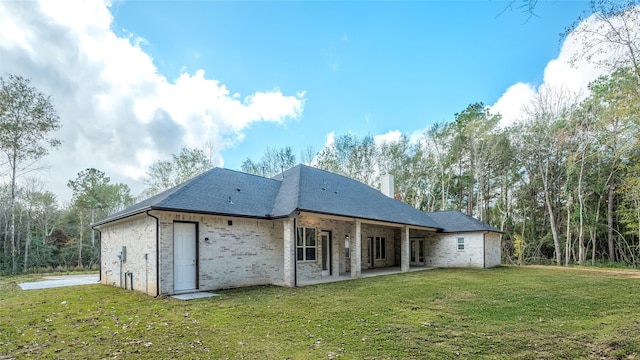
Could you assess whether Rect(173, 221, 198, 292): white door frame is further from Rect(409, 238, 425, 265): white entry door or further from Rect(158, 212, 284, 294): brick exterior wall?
Rect(409, 238, 425, 265): white entry door

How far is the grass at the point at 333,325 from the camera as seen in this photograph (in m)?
4.63

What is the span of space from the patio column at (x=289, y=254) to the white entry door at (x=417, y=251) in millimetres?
11600

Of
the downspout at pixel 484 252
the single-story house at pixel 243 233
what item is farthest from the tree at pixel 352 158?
the downspout at pixel 484 252

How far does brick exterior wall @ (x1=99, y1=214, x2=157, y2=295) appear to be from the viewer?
985 cm

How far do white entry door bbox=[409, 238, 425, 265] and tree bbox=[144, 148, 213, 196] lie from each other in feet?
62.5

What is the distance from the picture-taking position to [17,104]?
1866 centimetres

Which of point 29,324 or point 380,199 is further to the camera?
point 380,199

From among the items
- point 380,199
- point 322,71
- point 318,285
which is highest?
point 322,71

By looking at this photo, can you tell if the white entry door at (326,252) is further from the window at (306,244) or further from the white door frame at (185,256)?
the white door frame at (185,256)

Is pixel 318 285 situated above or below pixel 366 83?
below

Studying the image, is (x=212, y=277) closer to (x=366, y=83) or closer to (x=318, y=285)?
(x=318, y=285)

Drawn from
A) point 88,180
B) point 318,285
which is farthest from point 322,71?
point 88,180

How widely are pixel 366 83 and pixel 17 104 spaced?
19.6m

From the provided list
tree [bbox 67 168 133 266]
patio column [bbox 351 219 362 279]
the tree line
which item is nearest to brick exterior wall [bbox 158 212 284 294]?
patio column [bbox 351 219 362 279]
